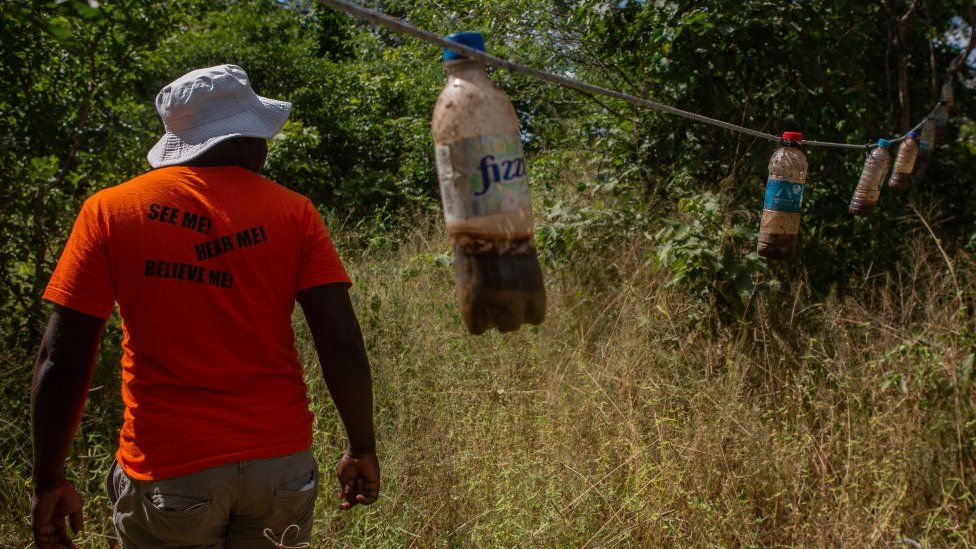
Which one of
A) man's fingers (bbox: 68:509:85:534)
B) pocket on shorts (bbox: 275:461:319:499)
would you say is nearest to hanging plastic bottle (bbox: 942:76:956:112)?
pocket on shorts (bbox: 275:461:319:499)

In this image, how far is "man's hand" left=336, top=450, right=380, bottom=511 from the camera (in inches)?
90.4

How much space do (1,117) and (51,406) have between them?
3.42 m

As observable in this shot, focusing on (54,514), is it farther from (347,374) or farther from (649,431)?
(649,431)

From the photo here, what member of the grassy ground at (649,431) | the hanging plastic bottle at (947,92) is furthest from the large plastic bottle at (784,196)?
the hanging plastic bottle at (947,92)

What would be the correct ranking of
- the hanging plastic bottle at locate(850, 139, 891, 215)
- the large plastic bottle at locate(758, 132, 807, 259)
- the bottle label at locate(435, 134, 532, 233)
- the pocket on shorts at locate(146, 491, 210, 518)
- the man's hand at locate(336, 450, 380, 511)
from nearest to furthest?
1. the bottle label at locate(435, 134, 532, 233)
2. the pocket on shorts at locate(146, 491, 210, 518)
3. the man's hand at locate(336, 450, 380, 511)
4. the large plastic bottle at locate(758, 132, 807, 259)
5. the hanging plastic bottle at locate(850, 139, 891, 215)

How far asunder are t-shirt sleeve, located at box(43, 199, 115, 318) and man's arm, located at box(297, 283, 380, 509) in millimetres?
520

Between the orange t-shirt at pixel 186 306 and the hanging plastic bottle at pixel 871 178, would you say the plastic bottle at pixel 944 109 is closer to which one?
the hanging plastic bottle at pixel 871 178

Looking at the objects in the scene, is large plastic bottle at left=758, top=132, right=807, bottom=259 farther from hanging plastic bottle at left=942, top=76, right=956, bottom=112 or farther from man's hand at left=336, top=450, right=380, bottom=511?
hanging plastic bottle at left=942, top=76, right=956, bottom=112

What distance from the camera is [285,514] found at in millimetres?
2070

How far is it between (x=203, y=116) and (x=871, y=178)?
325 cm

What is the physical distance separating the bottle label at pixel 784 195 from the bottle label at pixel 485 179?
1.84m

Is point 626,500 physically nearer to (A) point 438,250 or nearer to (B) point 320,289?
(B) point 320,289

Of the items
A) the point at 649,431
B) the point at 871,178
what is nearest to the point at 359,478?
the point at 649,431

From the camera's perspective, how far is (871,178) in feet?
12.7
